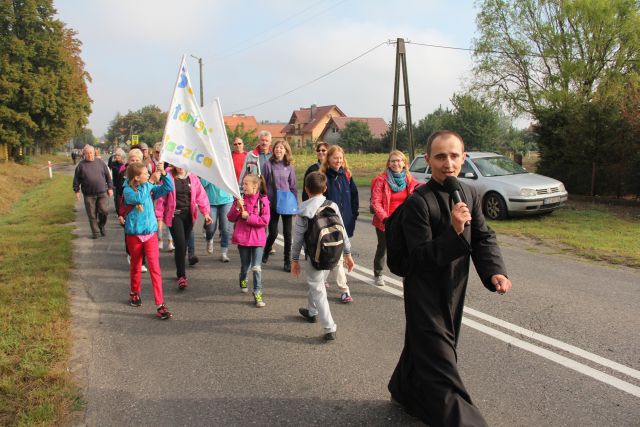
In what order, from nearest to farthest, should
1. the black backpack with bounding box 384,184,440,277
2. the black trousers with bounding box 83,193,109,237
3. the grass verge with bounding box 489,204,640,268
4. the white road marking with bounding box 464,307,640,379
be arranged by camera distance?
1. the black backpack with bounding box 384,184,440,277
2. the white road marking with bounding box 464,307,640,379
3. the grass verge with bounding box 489,204,640,268
4. the black trousers with bounding box 83,193,109,237

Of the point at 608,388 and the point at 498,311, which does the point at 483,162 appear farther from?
the point at 608,388

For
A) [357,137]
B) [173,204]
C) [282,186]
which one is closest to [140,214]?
[173,204]

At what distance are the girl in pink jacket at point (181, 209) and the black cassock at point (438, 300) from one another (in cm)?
413

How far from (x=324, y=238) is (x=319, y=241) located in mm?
56

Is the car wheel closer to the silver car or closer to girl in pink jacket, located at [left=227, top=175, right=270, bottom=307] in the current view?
the silver car

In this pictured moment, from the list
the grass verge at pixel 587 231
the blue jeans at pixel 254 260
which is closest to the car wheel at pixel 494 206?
the grass verge at pixel 587 231

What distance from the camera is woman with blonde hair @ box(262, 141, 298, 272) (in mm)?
7102

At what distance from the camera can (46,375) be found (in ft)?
12.6

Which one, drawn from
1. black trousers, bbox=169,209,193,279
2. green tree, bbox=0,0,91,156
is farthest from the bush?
black trousers, bbox=169,209,193,279

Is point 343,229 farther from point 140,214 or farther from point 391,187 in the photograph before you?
point 140,214

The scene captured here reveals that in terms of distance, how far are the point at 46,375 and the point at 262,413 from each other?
1.81 metres

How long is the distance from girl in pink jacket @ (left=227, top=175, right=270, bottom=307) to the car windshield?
847 cm

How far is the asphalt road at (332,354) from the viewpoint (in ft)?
11.1

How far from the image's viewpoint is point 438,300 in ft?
9.16
